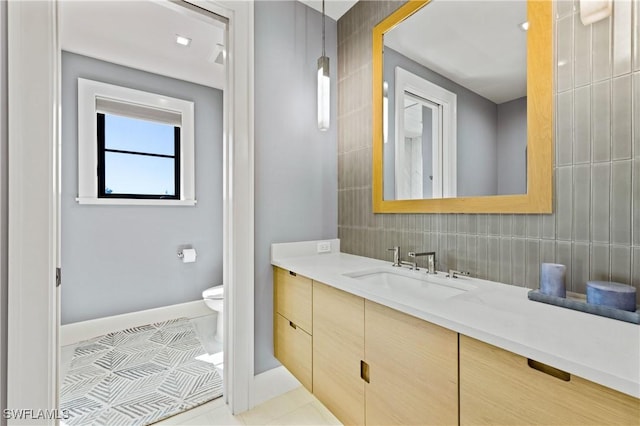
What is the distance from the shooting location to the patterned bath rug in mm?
1587

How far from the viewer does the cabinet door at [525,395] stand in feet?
1.82

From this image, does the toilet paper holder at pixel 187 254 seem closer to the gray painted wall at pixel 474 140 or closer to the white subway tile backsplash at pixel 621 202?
the gray painted wall at pixel 474 140

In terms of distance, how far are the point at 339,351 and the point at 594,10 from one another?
150 cm

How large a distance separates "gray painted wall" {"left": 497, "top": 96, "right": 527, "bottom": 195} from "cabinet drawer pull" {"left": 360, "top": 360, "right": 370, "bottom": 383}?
2.91 ft

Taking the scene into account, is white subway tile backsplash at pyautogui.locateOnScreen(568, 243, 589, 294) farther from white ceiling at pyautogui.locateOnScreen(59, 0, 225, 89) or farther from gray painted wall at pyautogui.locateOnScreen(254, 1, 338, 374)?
white ceiling at pyautogui.locateOnScreen(59, 0, 225, 89)

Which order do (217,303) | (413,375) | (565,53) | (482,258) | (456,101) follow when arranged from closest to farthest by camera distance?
(413,375) → (565,53) → (482,258) → (456,101) → (217,303)

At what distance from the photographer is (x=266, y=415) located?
155 cm

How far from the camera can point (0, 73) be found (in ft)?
3.47

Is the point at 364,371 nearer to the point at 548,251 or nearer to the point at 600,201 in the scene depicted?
the point at 548,251

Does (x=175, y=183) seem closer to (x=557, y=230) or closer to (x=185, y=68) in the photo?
(x=185, y=68)

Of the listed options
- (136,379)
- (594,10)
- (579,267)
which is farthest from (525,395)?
(136,379)

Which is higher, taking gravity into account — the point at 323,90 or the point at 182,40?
the point at 182,40

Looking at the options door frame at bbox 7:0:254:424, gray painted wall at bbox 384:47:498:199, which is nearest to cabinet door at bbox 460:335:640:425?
gray painted wall at bbox 384:47:498:199

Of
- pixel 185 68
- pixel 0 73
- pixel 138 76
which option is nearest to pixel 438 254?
pixel 0 73
